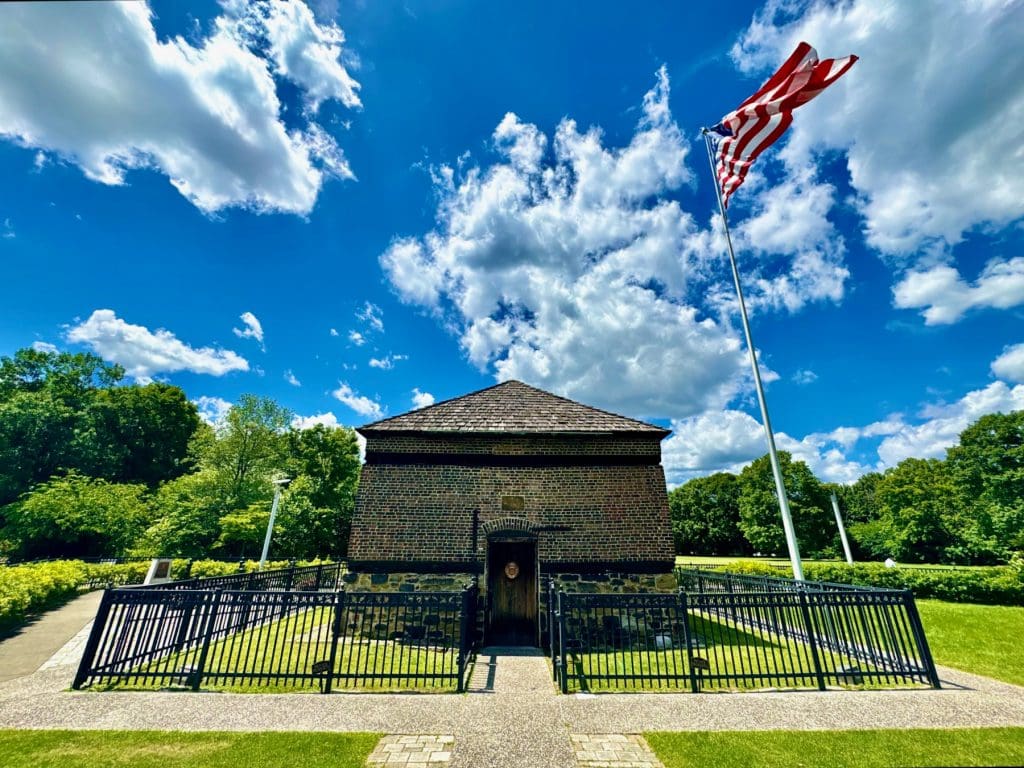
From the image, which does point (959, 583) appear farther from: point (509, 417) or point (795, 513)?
point (795, 513)

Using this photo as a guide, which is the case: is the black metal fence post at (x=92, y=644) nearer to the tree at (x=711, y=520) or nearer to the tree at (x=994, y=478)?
the tree at (x=994, y=478)

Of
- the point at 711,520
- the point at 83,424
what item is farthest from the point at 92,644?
the point at 711,520

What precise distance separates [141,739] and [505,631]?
6872mm

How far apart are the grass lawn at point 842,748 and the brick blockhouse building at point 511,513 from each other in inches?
193

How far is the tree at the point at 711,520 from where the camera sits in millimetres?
52719

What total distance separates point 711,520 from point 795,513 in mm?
12955

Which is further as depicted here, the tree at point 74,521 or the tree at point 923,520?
the tree at point 923,520

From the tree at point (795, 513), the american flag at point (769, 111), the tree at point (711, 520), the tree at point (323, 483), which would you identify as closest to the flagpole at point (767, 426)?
the american flag at point (769, 111)

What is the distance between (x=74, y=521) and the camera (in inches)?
903

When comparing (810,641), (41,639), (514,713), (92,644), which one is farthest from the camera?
(41,639)

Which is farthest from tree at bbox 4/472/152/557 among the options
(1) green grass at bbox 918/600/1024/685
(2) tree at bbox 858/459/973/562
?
(2) tree at bbox 858/459/973/562

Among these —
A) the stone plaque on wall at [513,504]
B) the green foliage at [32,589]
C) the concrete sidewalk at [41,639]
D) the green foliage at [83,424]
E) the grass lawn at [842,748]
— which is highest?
the green foliage at [83,424]

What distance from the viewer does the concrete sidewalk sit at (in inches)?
285

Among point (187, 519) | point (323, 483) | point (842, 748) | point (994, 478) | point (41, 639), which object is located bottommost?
point (41, 639)
